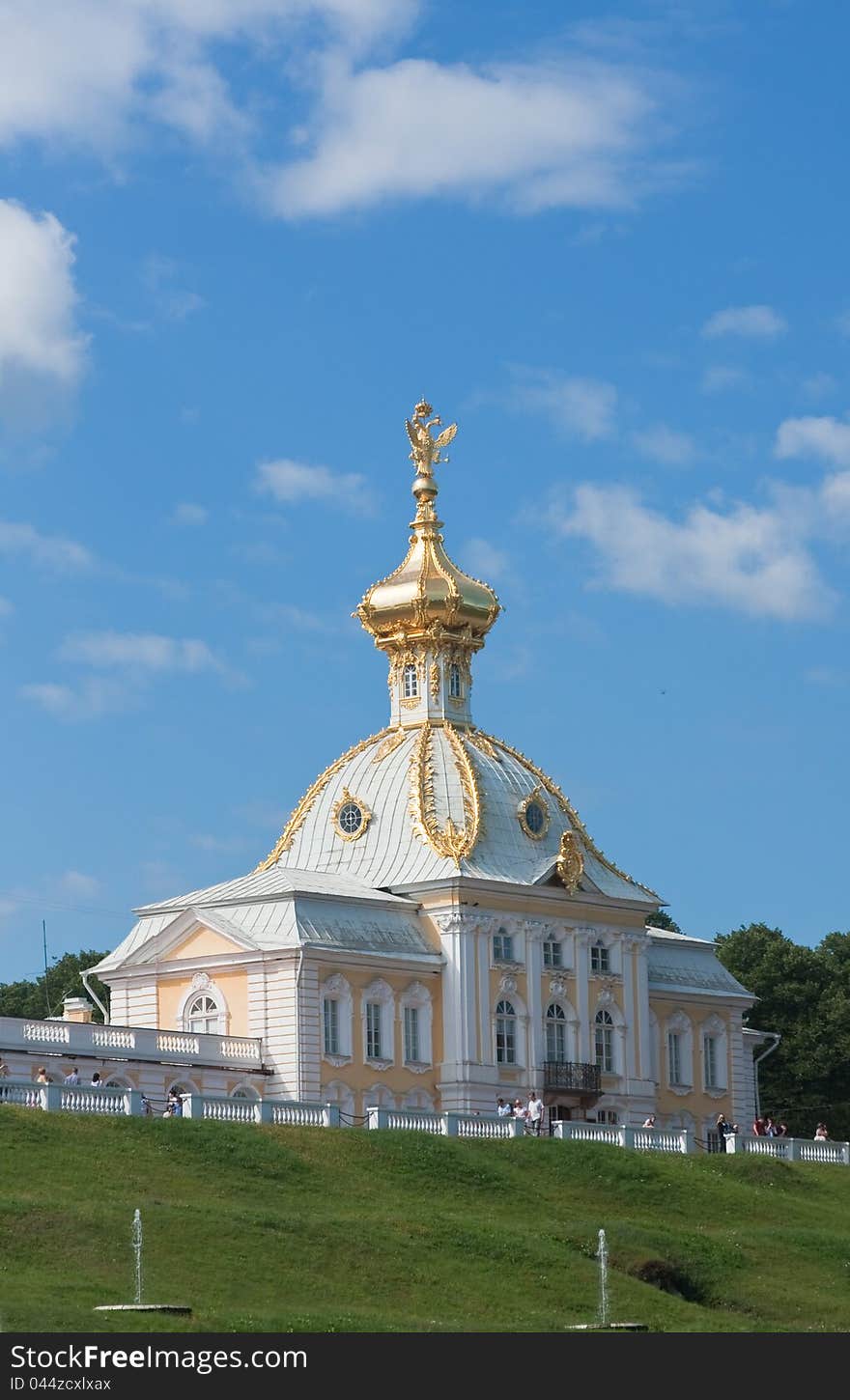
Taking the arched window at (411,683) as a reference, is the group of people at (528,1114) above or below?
below

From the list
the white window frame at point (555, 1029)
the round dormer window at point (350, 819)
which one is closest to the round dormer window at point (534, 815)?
the round dormer window at point (350, 819)

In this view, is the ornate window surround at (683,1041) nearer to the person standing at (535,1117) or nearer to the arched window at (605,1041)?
the arched window at (605,1041)

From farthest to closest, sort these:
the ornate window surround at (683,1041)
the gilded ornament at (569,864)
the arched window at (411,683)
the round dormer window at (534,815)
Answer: the arched window at (411,683), the ornate window surround at (683,1041), the round dormer window at (534,815), the gilded ornament at (569,864)

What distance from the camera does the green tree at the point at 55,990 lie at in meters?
93.4

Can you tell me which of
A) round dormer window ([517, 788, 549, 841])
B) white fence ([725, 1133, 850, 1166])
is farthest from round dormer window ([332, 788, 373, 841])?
white fence ([725, 1133, 850, 1166])

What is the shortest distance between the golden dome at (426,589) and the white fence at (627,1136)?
19188 millimetres

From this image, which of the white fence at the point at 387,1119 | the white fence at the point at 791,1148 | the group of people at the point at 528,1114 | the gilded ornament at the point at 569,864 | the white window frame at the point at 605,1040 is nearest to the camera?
the white fence at the point at 387,1119

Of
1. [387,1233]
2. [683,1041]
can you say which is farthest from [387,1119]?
[683,1041]

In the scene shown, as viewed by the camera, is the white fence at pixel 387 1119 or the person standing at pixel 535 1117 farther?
the person standing at pixel 535 1117

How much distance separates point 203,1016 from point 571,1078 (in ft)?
29.9

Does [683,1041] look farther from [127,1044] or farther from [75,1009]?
[127,1044]

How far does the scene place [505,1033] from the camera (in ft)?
229

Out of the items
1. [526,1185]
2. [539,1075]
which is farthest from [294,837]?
[526,1185]
